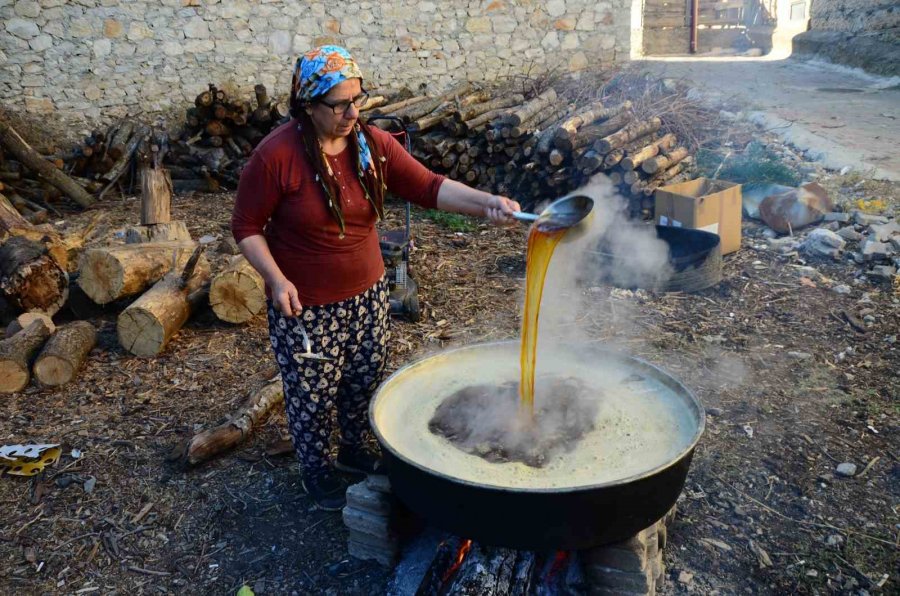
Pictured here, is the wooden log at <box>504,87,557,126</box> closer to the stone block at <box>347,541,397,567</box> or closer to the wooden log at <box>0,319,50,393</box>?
the wooden log at <box>0,319,50,393</box>

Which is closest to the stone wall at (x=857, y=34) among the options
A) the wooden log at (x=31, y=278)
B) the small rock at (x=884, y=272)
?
the small rock at (x=884, y=272)

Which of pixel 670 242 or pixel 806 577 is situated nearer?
pixel 806 577

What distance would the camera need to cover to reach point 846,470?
364 cm

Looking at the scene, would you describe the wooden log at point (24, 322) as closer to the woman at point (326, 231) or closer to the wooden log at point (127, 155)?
the woman at point (326, 231)

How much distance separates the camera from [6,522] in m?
3.56

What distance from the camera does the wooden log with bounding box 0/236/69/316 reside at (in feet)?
17.9

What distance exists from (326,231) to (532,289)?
91cm

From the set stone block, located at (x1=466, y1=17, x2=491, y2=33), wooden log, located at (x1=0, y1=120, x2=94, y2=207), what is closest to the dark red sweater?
wooden log, located at (x1=0, y1=120, x2=94, y2=207)

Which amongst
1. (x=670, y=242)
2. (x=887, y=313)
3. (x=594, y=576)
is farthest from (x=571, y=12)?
(x=594, y=576)

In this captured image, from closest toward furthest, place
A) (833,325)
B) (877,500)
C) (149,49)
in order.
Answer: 1. (877,500)
2. (833,325)
3. (149,49)

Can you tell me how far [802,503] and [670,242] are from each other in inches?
132

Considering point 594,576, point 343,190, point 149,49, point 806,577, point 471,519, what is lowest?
point 806,577

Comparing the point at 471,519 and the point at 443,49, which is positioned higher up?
the point at 443,49

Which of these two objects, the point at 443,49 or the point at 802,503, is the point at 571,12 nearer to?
the point at 443,49
